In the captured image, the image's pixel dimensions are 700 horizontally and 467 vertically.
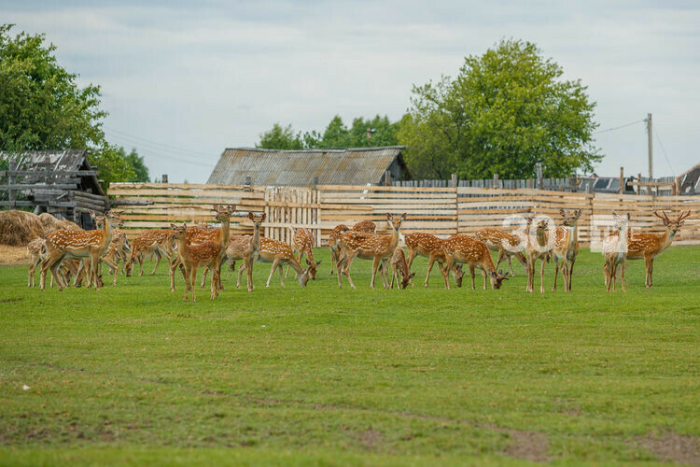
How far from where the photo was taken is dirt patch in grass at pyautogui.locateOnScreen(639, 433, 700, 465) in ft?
24.0

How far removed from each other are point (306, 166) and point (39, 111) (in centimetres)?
1619

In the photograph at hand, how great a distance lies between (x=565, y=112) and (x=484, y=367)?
191 feet

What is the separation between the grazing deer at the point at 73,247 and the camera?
2047 centimetres

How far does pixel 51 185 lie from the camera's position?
3675cm

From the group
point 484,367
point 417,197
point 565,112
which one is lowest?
point 484,367

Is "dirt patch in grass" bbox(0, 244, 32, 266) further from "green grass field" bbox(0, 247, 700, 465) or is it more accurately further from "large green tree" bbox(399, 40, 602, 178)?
"large green tree" bbox(399, 40, 602, 178)

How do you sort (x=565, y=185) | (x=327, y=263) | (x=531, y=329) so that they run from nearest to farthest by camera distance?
(x=531, y=329)
(x=327, y=263)
(x=565, y=185)

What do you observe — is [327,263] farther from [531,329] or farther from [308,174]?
[308,174]

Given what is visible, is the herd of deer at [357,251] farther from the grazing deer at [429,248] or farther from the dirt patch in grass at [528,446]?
the dirt patch in grass at [528,446]

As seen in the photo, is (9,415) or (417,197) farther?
(417,197)

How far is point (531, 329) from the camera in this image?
14617 mm

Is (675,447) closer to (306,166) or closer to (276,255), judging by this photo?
(276,255)

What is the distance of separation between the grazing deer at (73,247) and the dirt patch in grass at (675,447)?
50.3 feet

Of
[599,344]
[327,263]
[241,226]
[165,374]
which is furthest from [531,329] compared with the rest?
[241,226]
